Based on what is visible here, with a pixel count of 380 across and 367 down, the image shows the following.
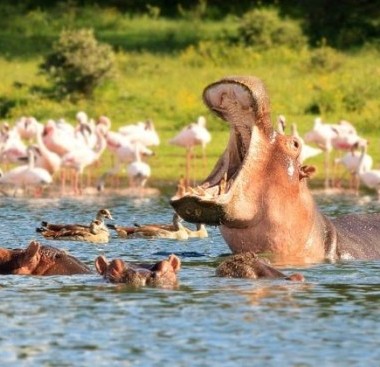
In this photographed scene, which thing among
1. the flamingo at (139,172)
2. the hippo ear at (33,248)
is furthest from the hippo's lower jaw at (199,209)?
the flamingo at (139,172)

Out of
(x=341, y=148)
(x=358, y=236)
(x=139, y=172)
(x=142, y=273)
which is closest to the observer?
(x=142, y=273)

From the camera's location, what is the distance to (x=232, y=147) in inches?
405

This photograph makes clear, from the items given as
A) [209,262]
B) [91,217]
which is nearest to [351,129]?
[91,217]

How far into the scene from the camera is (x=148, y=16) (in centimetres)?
3856

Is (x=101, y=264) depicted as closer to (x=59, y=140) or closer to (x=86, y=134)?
(x=59, y=140)

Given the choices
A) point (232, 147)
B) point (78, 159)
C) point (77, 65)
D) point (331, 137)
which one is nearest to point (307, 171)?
point (232, 147)

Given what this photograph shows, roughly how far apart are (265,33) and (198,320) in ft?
85.1

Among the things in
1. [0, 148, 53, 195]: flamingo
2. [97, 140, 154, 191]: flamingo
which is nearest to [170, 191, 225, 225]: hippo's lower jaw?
[0, 148, 53, 195]: flamingo

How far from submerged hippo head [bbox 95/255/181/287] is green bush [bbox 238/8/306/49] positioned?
24.2m

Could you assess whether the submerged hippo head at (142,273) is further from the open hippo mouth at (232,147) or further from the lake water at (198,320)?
the open hippo mouth at (232,147)

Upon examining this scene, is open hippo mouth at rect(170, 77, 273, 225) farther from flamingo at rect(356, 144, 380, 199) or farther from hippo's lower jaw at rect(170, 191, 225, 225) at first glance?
flamingo at rect(356, 144, 380, 199)

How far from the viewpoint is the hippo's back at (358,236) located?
11.1 metres

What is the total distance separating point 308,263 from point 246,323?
237 centimetres

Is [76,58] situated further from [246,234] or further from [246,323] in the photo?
[246,323]
